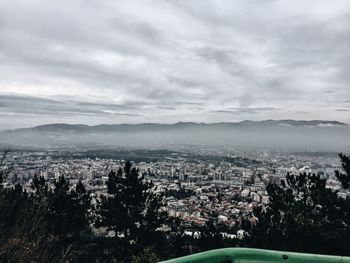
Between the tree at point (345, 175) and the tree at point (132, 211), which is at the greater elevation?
the tree at point (345, 175)

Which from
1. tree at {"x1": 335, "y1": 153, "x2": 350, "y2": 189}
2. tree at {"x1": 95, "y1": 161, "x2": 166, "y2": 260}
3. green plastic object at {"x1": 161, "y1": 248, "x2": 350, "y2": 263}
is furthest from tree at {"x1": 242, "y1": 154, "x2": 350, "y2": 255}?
green plastic object at {"x1": 161, "y1": 248, "x2": 350, "y2": 263}

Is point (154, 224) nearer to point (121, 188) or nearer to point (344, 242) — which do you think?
point (121, 188)

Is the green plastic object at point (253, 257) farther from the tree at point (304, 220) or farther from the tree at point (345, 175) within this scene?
the tree at point (345, 175)

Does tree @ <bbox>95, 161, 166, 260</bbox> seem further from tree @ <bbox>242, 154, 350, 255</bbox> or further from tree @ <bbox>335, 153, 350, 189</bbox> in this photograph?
tree @ <bbox>335, 153, 350, 189</bbox>

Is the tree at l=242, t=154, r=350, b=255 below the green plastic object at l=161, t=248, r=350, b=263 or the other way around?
below

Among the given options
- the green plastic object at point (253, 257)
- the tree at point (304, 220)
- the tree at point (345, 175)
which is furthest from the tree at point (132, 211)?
the green plastic object at point (253, 257)

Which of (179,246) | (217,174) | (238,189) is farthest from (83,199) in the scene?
(217,174)
